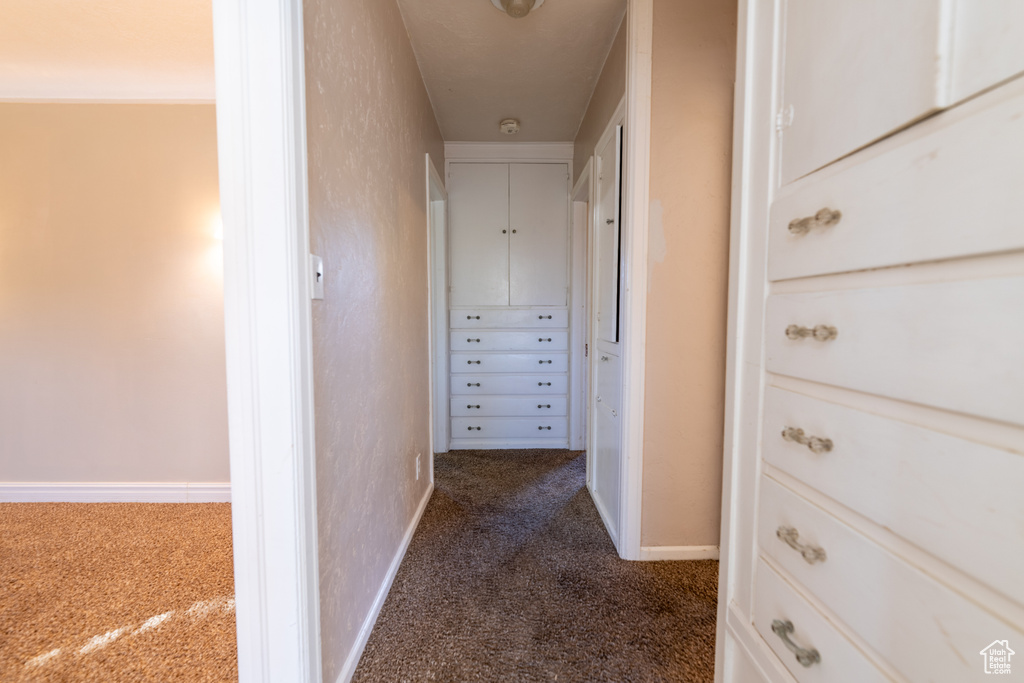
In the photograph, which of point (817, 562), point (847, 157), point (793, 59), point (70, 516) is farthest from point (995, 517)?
point (70, 516)

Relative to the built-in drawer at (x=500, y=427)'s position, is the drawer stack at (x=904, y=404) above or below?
above

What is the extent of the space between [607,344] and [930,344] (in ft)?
5.24

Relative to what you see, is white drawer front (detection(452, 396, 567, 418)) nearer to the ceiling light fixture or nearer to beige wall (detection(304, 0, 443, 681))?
beige wall (detection(304, 0, 443, 681))

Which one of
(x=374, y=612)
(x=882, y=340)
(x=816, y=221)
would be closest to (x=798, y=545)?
(x=882, y=340)

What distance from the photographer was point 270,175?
796 millimetres

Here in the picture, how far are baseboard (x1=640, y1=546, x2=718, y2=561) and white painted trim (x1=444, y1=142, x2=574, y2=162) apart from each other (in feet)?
9.02

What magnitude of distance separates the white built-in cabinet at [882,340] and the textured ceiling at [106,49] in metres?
2.33

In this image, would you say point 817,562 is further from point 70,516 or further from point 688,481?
point 70,516

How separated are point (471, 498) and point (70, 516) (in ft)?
7.17

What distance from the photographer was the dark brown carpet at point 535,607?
1.19 meters

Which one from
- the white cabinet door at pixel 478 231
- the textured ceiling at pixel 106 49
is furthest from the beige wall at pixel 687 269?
the textured ceiling at pixel 106 49

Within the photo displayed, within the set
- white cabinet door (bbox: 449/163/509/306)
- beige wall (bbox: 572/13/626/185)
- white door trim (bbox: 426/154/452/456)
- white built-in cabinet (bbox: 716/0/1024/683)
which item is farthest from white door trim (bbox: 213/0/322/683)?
white cabinet door (bbox: 449/163/509/306)

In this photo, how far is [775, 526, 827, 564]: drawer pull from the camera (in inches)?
23.8

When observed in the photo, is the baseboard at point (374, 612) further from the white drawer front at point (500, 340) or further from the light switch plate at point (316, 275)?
the white drawer front at point (500, 340)
